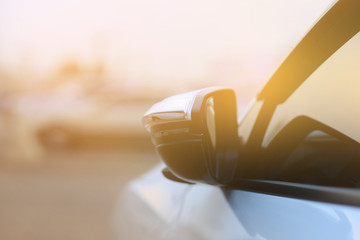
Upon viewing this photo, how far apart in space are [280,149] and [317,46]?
0.41 metres

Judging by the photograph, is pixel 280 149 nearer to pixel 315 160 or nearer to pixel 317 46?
pixel 315 160

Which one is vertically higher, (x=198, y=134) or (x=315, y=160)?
(x=198, y=134)

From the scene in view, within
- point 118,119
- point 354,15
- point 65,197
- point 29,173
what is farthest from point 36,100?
point 354,15

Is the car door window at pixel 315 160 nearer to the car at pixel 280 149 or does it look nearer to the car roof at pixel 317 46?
the car at pixel 280 149

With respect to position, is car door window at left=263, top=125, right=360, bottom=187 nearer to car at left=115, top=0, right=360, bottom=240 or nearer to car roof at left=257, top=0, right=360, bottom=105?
car at left=115, top=0, right=360, bottom=240

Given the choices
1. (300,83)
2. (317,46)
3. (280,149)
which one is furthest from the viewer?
(280,149)

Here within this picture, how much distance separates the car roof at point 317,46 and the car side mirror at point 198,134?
166 mm

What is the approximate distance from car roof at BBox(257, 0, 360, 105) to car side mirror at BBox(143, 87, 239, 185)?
17cm

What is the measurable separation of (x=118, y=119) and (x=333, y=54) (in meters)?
9.78

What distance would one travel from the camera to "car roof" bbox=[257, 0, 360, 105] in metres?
1.20

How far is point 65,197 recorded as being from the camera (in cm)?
601

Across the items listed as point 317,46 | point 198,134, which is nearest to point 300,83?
point 317,46

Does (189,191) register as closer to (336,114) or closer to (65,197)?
(336,114)

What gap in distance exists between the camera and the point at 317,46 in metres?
1.30
